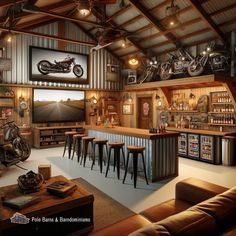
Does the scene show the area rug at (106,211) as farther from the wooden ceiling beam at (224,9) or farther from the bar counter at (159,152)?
the wooden ceiling beam at (224,9)

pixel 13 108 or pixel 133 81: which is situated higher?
pixel 133 81

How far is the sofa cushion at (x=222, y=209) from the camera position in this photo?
4.45 feet

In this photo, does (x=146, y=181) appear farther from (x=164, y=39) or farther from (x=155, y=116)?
(x=164, y=39)

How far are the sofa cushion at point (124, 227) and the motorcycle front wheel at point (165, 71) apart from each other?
678cm

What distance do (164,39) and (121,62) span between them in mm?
3069

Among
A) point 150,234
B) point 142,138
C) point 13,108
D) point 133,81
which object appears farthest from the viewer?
point 133,81

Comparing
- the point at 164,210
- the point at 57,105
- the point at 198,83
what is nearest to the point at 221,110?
the point at 198,83

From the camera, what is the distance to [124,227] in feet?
6.32

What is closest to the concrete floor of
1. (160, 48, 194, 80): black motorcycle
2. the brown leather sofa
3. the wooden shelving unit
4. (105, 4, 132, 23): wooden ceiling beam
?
the brown leather sofa

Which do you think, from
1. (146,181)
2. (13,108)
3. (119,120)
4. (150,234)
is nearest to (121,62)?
(119,120)

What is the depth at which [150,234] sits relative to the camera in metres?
1.12

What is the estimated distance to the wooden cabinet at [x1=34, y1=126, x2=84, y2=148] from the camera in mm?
8312

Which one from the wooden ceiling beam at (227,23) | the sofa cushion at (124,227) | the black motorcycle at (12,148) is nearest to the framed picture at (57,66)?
the black motorcycle at (12,148)

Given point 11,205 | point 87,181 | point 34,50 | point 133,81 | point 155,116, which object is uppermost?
point 34,50
